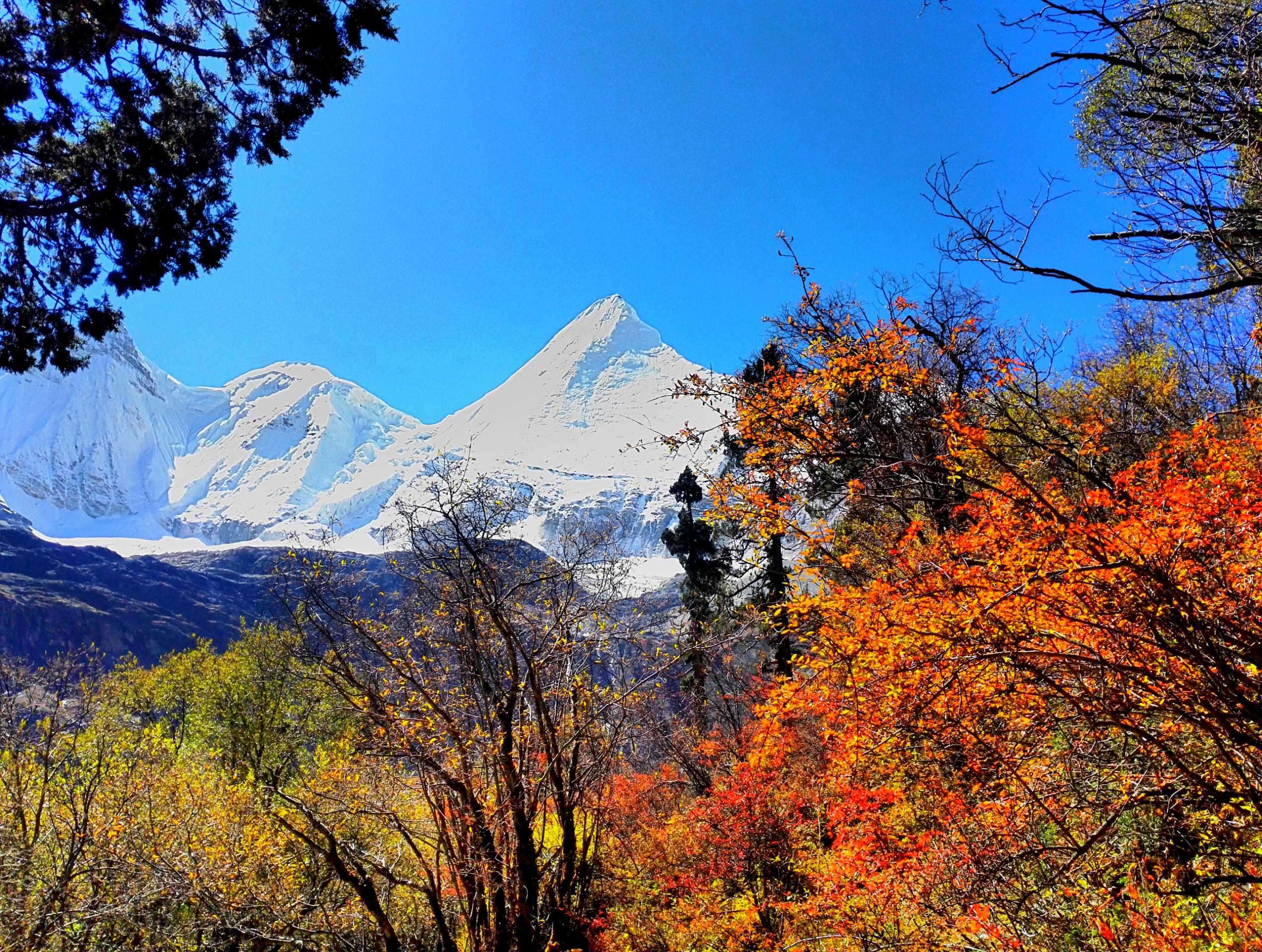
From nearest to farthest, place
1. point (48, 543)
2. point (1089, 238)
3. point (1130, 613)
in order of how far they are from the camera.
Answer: point (1130, 613) → point (1089, 238) → point (48, 543)

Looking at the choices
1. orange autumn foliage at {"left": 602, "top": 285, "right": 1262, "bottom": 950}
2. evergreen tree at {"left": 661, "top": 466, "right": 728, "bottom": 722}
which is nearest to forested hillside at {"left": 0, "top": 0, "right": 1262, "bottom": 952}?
orange autumn foliage at {"left": 602, "top": 285, "right": 1262, "bottom": 950}

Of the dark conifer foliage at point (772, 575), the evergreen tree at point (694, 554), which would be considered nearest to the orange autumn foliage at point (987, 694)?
the dark conifer foliage at point (772, 575)

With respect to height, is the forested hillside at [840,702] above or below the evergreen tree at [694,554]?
below

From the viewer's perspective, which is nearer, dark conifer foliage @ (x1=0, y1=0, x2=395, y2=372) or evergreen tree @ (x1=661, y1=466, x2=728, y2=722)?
dark conifer foliage @ (x1=0, y1=0, x2=395, y2=372)

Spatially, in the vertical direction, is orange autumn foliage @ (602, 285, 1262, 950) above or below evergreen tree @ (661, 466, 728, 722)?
below

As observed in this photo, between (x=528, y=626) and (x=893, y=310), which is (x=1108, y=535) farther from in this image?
(x=893, y=310)

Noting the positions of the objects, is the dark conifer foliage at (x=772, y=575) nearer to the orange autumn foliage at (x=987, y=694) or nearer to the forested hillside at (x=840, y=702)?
the forested hillside at (x=840, y=702)

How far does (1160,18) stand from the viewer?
288cm

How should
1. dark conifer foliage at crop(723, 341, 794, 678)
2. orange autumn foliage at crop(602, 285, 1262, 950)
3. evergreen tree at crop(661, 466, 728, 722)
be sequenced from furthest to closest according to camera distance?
evergreen tree at crop(661, 466, 728, 722) → dark conifer foliage at crop(723, 341, 794, 678) → orange autumn foliage at crop(602, 285, 1262, 950)

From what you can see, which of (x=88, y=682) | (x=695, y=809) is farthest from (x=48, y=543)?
(x=695, y=809)

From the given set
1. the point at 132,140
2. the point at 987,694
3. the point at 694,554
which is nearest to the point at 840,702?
the point at 987,694

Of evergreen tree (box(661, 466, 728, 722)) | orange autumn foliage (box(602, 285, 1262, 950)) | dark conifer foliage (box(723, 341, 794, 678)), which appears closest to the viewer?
orange autumn foliage (box(602, 285, 1262, 950))

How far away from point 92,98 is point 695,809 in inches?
572

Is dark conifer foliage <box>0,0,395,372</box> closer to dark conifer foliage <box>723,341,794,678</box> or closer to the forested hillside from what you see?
the forested hillside
